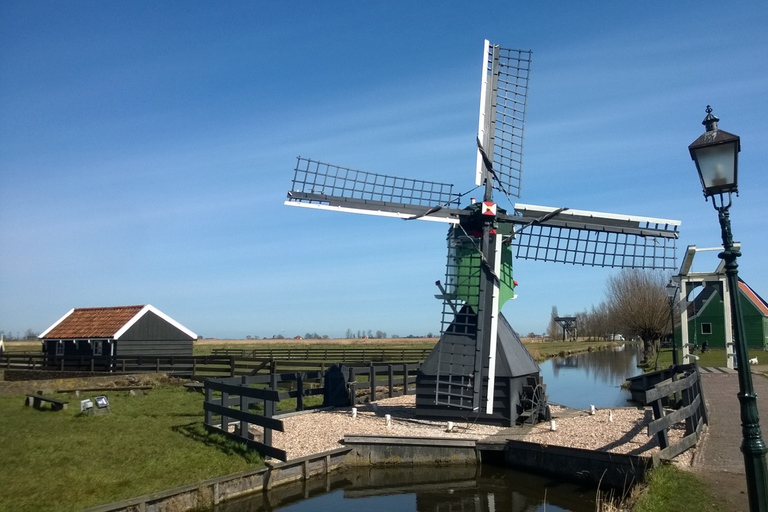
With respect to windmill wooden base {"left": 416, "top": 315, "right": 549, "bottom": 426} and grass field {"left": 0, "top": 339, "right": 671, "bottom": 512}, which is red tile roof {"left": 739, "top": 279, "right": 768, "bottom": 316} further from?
grass field {"left": 0, "top": 339, "right": 671, "bottom": 512}

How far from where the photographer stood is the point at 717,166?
518cm

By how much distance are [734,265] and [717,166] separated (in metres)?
0.90

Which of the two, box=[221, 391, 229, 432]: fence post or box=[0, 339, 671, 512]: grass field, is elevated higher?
box=[221, 391, 229, 432]: fence post

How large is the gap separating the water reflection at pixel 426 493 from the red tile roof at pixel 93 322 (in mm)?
19341

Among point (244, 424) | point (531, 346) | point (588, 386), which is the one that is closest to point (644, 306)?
point (588, 386)

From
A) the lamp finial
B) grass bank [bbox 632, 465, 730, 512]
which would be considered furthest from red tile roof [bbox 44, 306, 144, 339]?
the lamp finial

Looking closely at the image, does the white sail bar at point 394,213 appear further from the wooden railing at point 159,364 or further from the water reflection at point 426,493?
the wooden railing at point 159,364

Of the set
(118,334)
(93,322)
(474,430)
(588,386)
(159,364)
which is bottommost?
(588,386)

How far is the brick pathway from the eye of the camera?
7232 millimetres

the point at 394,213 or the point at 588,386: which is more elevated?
the point at 394,213

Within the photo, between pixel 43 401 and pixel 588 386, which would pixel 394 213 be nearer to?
pixel 43 401

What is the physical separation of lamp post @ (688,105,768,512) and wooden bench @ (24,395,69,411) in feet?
47.4

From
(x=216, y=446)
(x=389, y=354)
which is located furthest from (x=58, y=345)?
(x=216, y=446)

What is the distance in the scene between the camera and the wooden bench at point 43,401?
14.5 metres
